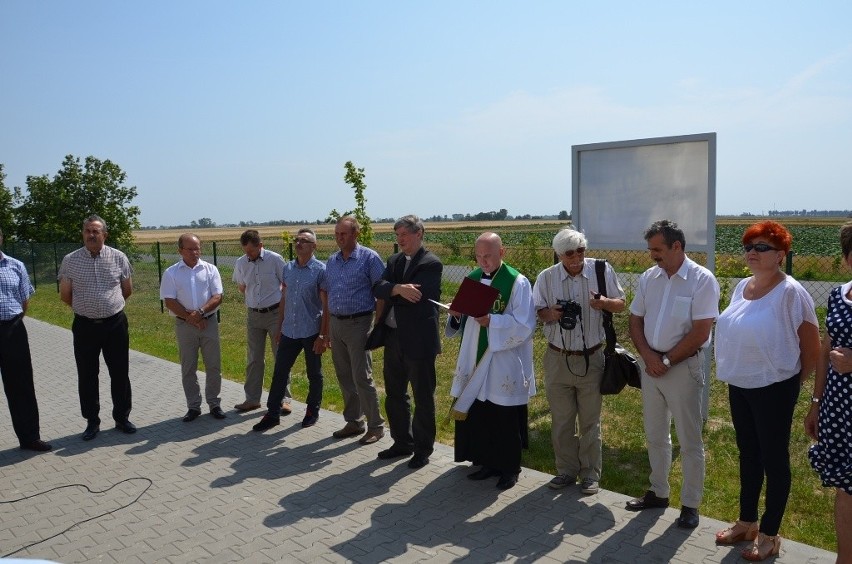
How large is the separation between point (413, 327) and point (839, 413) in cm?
312

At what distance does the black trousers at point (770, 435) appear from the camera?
4125mm

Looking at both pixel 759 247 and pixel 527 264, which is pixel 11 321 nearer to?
pixel 759 247

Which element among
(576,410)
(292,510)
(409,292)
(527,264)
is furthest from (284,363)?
(527,264)

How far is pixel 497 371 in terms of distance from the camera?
5.43 m

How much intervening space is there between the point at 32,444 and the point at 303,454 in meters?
2.59

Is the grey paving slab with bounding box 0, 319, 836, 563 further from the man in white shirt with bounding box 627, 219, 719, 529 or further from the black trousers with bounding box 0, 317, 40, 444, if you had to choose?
the man in white shirt with bounding box 627, 219, 719, 529

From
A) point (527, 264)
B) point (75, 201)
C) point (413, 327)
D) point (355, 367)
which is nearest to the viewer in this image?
point (413, 327)

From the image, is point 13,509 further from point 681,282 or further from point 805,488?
point 805,488

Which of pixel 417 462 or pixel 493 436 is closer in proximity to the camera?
pixel 493 436

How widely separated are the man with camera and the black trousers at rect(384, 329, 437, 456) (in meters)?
1.03

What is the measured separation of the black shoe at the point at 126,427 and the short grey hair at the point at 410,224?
11.9 feet

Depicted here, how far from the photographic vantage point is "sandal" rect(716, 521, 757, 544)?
14.4 ft

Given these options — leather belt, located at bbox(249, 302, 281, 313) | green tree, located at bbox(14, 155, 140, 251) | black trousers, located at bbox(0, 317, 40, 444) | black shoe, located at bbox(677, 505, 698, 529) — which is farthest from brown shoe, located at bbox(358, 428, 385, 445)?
green tree, located at bbox(14, 155, 140, 251)

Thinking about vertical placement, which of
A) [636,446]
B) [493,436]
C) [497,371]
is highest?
[497,371]
